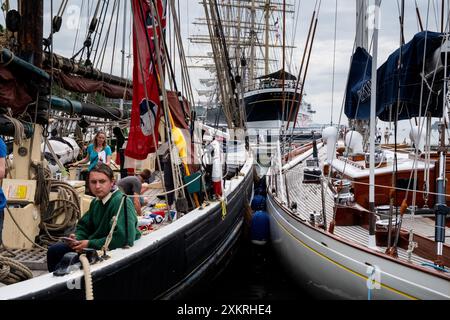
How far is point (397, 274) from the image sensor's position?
14.2 feet

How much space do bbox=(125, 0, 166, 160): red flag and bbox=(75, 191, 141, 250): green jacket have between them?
6.43ft

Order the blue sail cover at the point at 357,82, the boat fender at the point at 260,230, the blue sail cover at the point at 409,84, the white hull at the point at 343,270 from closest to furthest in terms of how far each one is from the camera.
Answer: the white hull at the point at 343,270 → the blue sail cover at the point at 409,84 → the blue sail cover at the point at 357,82 → the boat fender at the point at 260,230

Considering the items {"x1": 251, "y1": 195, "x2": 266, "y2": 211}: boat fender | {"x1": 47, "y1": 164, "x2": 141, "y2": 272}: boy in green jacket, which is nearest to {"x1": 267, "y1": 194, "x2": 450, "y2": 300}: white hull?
{"x1": 47, "y1": 164, "x2": 141, "y2": 272}: boy in green jacket

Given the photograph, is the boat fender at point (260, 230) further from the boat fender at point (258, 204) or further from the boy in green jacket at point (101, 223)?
the boy in green jacket at point (101, 223)

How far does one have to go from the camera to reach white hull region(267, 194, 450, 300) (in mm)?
4141

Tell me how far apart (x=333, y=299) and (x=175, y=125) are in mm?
3519

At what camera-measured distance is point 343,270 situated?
16.7 feet

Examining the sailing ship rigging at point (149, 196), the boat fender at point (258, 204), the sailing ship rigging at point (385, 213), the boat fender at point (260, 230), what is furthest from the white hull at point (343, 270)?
the boat fender at point (258, 204)

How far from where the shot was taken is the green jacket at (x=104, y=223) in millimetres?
3848

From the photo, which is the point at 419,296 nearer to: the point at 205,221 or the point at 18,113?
the point at 205,221

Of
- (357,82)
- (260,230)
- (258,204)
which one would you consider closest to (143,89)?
(357,82)

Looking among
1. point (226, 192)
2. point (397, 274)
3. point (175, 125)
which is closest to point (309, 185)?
point (226, 192)

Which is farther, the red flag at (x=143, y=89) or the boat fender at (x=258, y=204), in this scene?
the boat fender at (x=258, y=204)

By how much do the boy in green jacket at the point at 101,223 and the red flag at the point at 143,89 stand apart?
77.4 inches
